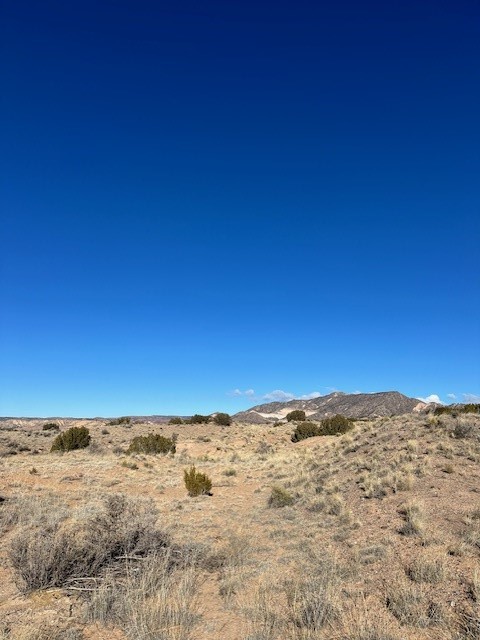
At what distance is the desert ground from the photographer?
5688 mm

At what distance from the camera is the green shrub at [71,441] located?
33.4 metres

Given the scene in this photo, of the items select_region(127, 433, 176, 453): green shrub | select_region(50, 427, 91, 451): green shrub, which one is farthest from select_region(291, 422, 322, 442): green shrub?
select_region(50, 427, 91, 451): green shrub

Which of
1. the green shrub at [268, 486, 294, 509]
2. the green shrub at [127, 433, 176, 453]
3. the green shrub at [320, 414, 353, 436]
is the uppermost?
the green shrub at [320, 414, 353, 436]

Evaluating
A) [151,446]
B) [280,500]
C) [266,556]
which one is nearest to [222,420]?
[151,446]

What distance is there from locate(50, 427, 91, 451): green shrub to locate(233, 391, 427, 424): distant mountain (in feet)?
138

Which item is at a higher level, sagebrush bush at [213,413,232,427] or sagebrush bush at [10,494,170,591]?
sagebrush bush at [213,413,232,427]

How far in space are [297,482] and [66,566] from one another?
12645 mm

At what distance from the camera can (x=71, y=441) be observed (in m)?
34.1

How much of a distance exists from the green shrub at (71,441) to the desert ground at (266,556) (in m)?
16.1

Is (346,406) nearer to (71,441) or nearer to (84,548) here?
(71,441)

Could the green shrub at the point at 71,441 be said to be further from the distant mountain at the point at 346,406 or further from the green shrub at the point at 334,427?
the distant mountain at the point at 346,406

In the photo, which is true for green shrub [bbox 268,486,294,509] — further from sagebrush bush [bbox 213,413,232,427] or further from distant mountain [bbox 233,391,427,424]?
distant mountain [bbox 233,391,427,424]

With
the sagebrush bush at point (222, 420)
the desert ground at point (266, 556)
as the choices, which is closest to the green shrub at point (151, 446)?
the desert ground at point (266, 556)

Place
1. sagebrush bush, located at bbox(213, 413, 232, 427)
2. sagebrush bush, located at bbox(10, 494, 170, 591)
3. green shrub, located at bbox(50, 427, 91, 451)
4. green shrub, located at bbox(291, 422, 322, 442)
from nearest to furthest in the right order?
sagebrush bush, located at bbox(10, 494, 170, 591)
green shrub, located at bbox(50, 427, 91, 451)
green shrub, located at bbox(291, 422, 322, 442)
sagebrush bush, located at bbox(213, 413, 232, 427)
